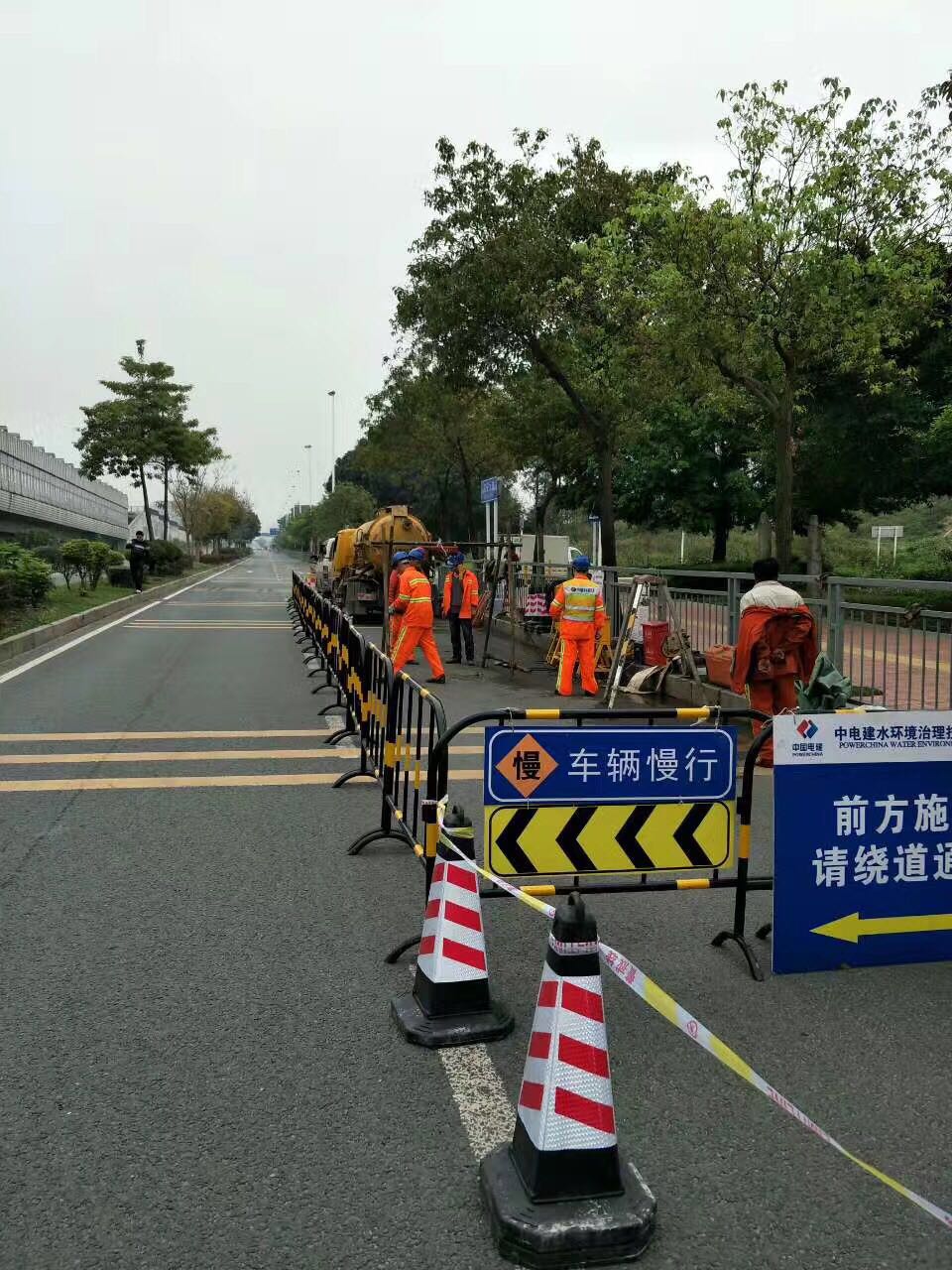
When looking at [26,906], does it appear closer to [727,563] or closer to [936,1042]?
[936,1042]

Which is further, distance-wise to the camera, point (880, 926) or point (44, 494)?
point (44, 494)

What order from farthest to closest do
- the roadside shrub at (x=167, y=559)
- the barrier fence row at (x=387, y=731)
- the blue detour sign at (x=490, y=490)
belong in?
the roadside shrub at (x=167, y=559)
the blue detour sign at (x=490, y=490)
the barrier fence row at (x=387, y=731)

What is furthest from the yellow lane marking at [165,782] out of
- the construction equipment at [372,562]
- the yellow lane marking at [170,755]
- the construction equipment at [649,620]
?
the construction equipment at [372,562]

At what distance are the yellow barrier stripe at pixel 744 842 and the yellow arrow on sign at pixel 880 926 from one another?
447 mm

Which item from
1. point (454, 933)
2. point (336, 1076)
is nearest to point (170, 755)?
point (454, 933)

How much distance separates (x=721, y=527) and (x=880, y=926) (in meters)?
43.2

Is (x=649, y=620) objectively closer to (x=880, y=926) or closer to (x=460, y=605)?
(x=460, y=605)

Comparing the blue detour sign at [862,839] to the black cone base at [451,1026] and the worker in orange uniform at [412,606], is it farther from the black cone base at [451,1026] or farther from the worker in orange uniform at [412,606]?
the worker in orange uniform at [412,606]

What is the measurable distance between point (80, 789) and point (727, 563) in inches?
1423

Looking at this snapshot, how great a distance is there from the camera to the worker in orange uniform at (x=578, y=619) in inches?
463

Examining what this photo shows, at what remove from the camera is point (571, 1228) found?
262 centimetres

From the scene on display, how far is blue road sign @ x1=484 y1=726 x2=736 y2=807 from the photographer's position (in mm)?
4289

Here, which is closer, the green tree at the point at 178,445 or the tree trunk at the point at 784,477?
the tree trunk at the point at 784,477

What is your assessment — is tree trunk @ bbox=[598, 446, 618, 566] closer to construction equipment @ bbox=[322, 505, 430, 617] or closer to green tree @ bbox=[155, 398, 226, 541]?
construction equipment @ bbox=[322, 505, 430, 617]
